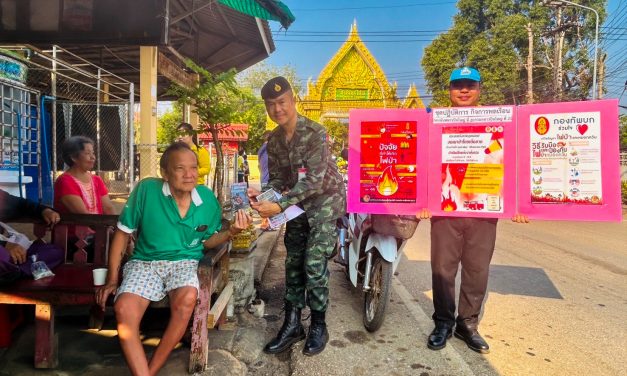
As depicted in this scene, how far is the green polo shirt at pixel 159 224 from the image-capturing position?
8.24 ft

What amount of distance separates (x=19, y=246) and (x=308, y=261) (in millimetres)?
1860

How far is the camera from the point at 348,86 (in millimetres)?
31156

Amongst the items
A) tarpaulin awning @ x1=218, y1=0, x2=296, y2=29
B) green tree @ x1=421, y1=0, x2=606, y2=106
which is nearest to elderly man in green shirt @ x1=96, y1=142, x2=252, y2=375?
tarpaulin awning @ x1=218, y1=0, x2=296, y2=29

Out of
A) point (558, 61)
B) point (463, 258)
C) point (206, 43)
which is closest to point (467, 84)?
point (463, 258)

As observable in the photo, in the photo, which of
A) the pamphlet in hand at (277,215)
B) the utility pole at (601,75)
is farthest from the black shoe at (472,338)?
the utility pole at (601,75)

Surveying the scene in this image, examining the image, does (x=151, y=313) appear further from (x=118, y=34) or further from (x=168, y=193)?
(x=118, y=34)

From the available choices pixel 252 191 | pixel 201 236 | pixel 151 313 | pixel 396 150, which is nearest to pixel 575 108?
pixel 396 150

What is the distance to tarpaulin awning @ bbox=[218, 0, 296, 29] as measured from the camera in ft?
15.9

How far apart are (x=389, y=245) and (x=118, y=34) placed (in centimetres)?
551

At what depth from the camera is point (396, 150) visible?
10.0 feet

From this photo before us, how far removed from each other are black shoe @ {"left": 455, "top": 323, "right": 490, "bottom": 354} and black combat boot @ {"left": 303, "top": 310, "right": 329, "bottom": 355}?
1.00 metres

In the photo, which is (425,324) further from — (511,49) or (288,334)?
(511,49)

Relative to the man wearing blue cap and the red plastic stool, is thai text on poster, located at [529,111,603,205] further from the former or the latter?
the red plastic stool

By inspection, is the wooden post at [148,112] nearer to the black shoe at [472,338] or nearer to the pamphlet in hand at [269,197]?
the pamphlet in hand at [269,197]
